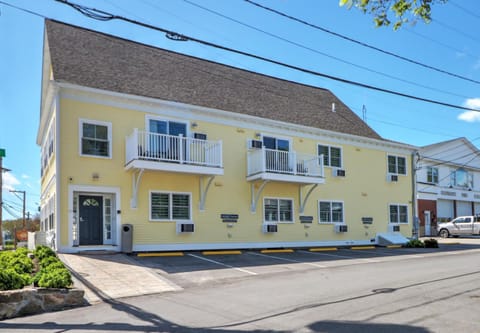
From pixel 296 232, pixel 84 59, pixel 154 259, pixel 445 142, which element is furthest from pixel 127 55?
pixel 445 142

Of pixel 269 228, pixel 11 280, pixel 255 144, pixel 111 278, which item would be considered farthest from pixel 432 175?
pixel 11 280

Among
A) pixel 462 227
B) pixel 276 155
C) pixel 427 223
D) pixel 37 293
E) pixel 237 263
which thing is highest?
pixel 276 155

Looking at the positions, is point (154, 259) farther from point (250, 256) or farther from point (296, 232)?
point (296, 232)

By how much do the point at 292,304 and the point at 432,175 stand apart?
32948 mm

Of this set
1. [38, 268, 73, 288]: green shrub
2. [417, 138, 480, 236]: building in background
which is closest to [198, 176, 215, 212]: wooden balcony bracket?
[38, 268, 73, 288]: green shrub

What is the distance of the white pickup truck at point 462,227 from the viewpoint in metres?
33.0

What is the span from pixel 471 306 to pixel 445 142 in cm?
3489

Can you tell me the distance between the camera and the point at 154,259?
49.5 ft

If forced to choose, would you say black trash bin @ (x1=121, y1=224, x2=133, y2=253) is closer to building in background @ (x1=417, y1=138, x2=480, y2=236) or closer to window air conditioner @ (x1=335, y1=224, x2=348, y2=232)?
window air conditioner @ (x1=335, y1=224, x2=348, y2=232)

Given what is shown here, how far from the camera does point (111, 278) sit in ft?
37.3

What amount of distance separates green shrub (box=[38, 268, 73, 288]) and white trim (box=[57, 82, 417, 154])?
850 cm

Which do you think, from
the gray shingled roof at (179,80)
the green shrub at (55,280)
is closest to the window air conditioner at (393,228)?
the gray shingled roof at (179,80)

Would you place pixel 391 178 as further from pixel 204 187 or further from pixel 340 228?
pixel 204 187

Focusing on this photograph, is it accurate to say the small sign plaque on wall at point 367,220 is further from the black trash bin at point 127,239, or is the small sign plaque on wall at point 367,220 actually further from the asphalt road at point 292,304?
the black trash bin at point 127,239
